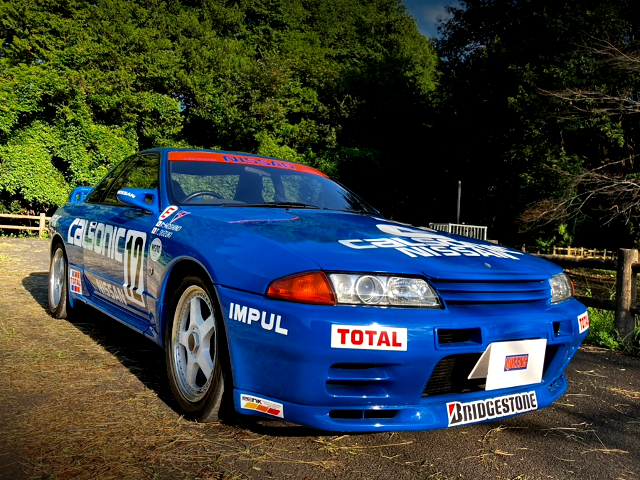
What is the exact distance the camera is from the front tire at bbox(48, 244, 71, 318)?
4652mm

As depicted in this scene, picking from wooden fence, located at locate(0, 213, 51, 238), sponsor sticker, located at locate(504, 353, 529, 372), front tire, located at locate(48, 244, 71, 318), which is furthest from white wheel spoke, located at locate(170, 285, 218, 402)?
wooden fence, located at locate(0, 213, 51, 238)

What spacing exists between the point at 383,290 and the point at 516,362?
Answer: 0.69 m

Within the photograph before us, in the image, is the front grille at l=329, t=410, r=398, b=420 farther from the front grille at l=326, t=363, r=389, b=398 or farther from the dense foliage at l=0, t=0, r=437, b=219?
the dense foliage at l=0, t=0, r=437, b=219

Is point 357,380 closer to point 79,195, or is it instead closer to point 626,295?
point 79,195

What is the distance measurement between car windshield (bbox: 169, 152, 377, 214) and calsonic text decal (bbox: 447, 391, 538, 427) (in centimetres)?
166

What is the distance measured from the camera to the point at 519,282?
2.43 m

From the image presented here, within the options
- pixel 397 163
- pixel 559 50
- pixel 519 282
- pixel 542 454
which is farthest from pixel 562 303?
pixel 397 163

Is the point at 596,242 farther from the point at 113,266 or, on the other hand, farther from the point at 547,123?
the point at 113,266

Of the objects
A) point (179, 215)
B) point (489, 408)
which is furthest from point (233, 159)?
point (489, 408)

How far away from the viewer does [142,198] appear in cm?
325

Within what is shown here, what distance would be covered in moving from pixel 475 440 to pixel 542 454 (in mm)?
298

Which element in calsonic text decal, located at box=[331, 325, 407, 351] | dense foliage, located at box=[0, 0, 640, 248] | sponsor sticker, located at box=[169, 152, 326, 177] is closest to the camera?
calsonic text decal, located at box=[331, 325, 407, 351]

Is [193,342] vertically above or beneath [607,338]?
above

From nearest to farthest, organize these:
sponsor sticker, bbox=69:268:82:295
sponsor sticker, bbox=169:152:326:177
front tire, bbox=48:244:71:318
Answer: sponsor sticker, bbox=169:152:326:177, sponsor sticker, bbox=69:268:82:295, front tire, bbox=48:244:71:318
